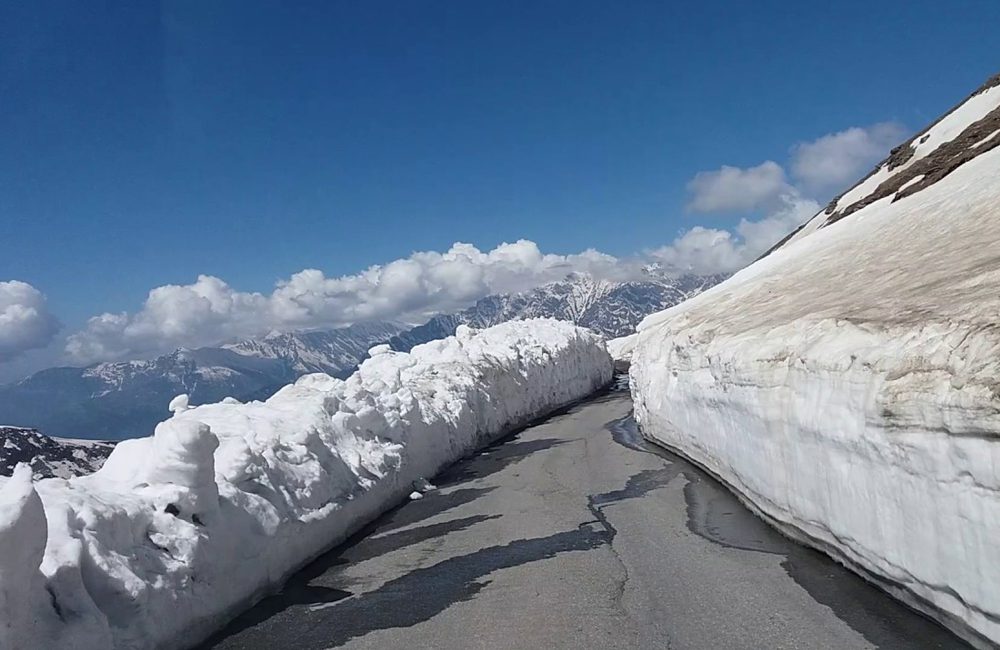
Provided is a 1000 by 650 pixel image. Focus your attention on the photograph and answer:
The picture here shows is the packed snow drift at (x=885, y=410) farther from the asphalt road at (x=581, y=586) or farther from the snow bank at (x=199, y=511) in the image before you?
the snow bank at (x=199, y=511)

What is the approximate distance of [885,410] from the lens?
5.93m

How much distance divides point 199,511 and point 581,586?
4.15m

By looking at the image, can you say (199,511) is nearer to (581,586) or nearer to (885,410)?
(581,586)

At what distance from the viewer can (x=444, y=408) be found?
17.3 m

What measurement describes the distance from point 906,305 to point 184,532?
7.97 metres

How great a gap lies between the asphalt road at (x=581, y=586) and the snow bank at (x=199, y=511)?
1.61 feet

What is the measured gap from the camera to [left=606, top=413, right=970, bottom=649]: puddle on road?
554cm

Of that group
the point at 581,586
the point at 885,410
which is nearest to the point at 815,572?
the point at 885,410

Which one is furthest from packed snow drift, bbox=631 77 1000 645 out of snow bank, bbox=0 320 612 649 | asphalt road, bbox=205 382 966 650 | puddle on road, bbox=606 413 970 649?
snow bank, bbox=0 320 612 649

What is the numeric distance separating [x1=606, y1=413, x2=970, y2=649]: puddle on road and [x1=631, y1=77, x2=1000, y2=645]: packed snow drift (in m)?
0.15

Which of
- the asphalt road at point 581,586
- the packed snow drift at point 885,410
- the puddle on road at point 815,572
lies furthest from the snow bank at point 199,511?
the packed snow drift at point 885,410

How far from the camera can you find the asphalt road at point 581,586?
5.95m

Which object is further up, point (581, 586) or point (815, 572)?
point (581, 586)

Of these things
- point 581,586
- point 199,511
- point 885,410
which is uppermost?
point 199,511
